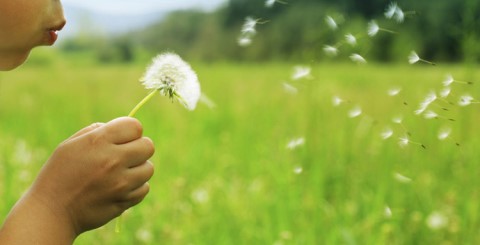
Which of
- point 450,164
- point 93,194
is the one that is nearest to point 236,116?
point 450,164

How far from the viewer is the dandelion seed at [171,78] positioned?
3.31 feet

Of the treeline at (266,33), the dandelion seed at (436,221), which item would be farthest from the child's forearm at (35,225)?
the treeline at (266,33)

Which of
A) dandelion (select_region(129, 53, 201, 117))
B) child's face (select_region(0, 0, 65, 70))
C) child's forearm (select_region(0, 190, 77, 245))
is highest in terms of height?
child's face (select_region(0, 0, 65, 70))

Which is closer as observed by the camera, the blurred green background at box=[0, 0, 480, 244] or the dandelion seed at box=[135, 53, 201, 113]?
the dandelion seed at box=[135, 53, 201, 113]

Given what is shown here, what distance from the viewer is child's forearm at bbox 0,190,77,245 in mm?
1006

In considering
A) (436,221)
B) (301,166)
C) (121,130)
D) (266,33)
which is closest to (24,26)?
(121,130)

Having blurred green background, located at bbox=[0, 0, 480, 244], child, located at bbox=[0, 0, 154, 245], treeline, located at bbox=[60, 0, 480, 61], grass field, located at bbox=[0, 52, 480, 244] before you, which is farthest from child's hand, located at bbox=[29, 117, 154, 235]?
treeline, located at bbox=[60, 0, 480, 61]

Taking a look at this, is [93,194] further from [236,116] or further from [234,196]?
[236,116]

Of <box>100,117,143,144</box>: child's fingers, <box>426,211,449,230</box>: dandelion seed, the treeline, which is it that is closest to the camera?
<box>100,117,143,144</box>: child's fingers

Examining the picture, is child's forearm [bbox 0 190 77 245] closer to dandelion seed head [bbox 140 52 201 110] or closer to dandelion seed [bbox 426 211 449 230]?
dandelion seed head [bbox 140 52 201 110]

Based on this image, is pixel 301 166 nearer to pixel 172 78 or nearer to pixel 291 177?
pixel 291 177

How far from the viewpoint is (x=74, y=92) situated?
5.86 meters

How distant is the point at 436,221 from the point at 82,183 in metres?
1.23

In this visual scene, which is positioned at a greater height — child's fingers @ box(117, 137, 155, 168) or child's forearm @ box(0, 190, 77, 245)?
child's fingers @ box(117, 137, 155, 168)
